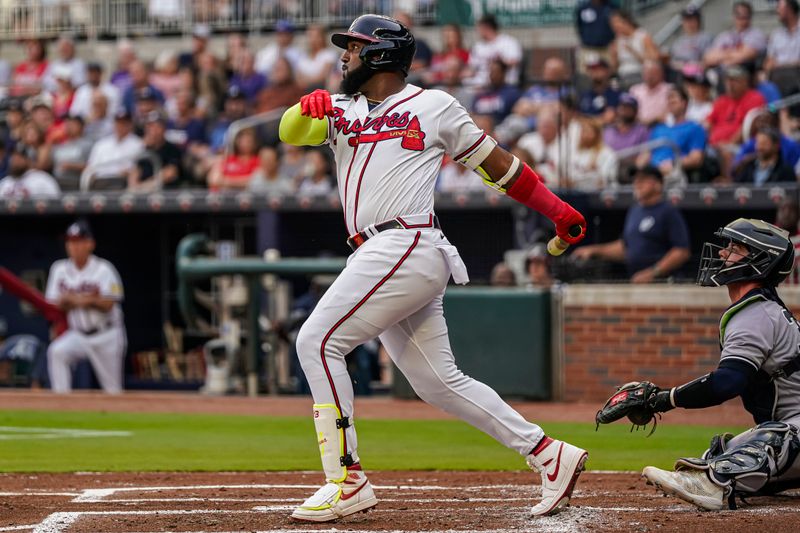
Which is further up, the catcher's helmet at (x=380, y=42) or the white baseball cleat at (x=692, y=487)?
the catcher's helmet at (x=380, y=42)

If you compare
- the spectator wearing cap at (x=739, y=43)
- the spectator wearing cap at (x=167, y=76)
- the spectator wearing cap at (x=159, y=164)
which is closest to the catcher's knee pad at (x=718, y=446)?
the spectator wearing cap at (x=739, y=43)

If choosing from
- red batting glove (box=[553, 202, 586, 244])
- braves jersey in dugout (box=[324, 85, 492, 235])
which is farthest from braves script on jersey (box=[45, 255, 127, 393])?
red batting glove (box=[553, 202, 586, 244])

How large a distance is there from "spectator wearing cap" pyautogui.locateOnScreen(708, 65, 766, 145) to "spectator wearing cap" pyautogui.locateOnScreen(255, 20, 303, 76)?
19.8 ft

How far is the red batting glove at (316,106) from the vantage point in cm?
477

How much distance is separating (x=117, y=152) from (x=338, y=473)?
1164 centimetres

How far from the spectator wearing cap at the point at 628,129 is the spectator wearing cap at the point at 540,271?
5.92ft

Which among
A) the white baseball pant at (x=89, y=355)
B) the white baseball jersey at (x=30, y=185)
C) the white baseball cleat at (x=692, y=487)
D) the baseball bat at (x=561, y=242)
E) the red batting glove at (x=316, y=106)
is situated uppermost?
the red batting glove at (x=316, y=106)

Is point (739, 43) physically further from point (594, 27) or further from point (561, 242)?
point (561, 242)

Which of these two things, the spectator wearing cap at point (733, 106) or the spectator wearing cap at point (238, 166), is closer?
the spectator wearing cap at point (733, 106)

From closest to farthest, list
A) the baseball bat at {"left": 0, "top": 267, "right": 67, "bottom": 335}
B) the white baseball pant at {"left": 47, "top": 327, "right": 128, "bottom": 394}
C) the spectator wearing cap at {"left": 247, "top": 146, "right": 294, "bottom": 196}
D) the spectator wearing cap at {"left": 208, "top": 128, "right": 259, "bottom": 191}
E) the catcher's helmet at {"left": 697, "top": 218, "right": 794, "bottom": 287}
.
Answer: the catcher's helmet at {"left": 697, "top": 218, "right": 794, "bottom": 287}
the white baseball pant at {"left": 47, "top": 327, "right": 128, "bottom": 394}
the baseball bat at {"left": 0, "top": 267, "right": 67, "bottom": 335}
the spectator wearing cap at {"left": 247, "top": 146, "right": 294, "bottom": 196}
the spectator wearing cap at {"left": 208, "top": 128, "right": 259, "bottom": 191}

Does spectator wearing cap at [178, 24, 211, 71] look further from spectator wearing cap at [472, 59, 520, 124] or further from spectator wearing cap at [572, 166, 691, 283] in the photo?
spectator wearing cap at [572, 166, 691, 283]

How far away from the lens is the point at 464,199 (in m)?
13.0

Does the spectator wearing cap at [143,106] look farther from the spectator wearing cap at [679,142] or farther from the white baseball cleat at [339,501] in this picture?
the white baseball cleat at [339,501]

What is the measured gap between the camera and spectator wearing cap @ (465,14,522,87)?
48.6 feet
